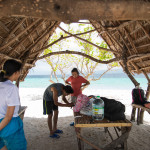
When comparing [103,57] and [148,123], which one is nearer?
[148,123]

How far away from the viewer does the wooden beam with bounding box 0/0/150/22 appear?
1168 mm

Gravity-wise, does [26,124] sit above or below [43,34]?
below

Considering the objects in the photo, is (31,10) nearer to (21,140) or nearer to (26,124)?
(21,140)

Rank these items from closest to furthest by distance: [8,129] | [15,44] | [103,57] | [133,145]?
1. [8,129]
2. [133,145]
3. [15,44]
4. [103,57]

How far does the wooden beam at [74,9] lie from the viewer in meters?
1.17

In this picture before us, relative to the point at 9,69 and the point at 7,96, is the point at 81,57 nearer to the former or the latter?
the point at 9,69

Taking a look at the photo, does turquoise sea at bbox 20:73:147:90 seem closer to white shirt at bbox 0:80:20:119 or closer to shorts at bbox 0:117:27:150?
shorts at bbox 0:117:27:150

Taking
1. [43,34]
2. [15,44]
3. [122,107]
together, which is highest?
[43,34]

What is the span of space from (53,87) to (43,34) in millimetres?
2057

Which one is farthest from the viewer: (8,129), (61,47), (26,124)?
(61,47)

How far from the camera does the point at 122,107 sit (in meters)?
2.35

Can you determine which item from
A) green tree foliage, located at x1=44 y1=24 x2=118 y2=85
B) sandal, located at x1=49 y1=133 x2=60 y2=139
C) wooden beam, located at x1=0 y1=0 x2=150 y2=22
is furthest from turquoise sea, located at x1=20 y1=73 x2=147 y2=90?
wooden beam, located at x1=0 y1=0 x2=150 y2=22

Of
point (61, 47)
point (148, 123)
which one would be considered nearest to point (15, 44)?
point (148, 123)

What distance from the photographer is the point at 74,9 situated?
3.89ft
